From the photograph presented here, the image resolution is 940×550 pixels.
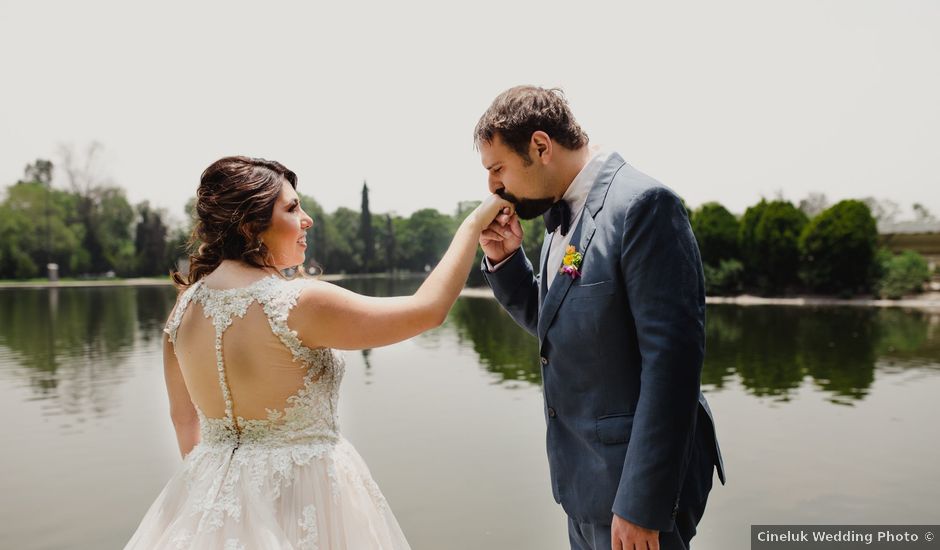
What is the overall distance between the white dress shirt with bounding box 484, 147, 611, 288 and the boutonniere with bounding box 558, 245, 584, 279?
0.10 meters

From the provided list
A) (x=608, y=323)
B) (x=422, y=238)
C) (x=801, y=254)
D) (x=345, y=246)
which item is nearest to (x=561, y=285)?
(x=608, y=323)

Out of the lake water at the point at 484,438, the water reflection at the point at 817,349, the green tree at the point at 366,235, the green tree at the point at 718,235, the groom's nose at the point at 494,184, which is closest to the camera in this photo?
the groom's nose at the point at 494,184

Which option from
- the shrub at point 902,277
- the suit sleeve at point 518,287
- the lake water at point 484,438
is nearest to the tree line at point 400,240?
the shrub at point 902,277

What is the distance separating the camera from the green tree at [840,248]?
34656 mm

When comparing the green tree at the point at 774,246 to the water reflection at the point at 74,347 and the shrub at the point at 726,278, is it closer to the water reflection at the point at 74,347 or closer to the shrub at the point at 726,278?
the shrub at the point at 726,278

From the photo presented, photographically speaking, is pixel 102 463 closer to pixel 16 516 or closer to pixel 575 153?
pixel 16 516

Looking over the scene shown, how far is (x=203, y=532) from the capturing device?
2.16 meters

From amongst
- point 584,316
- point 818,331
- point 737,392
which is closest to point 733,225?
point 818,331

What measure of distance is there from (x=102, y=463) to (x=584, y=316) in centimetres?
917

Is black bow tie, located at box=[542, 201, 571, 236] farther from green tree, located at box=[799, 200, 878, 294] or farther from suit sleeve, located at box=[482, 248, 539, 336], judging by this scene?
green tree, located at box=[799, 200, 878, 294]

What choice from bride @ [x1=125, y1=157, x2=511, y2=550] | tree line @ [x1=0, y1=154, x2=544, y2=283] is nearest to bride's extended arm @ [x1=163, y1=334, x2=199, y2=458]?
bride @ [x1=125, y1=157, x2=511, y2=550]

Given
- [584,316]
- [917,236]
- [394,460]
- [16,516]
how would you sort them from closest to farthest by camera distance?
[584,316] < [16,516] < [394,460] < [917,236]

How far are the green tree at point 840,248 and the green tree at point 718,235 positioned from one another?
4.13 m

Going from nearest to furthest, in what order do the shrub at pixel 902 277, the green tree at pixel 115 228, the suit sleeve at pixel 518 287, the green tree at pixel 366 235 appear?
the suit sleeve at pixel 518 287
the shrub at pixel 902 277
the green tree at pixel 115 228
the green tree at pixel 366 235
